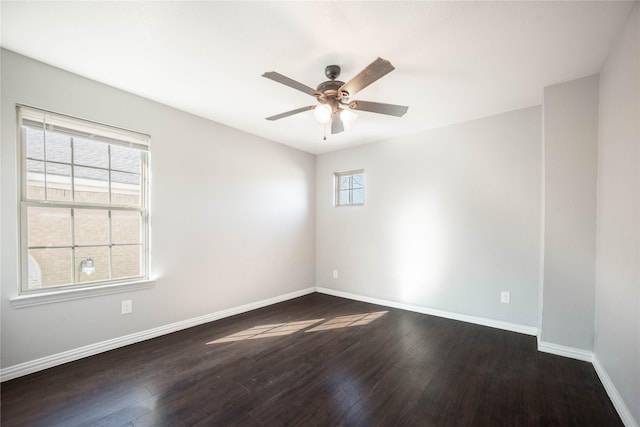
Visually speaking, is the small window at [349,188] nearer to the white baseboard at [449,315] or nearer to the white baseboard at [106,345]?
the white baseboard at [449,315]

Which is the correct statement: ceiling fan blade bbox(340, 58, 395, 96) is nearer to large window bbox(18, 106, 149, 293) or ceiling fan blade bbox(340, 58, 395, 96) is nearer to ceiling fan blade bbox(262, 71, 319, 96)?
ceiling fan blade bbox(262, 71, 319, 96)

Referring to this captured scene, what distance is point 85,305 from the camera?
7.77ft

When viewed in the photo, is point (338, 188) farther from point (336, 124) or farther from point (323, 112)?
point (323, 112)

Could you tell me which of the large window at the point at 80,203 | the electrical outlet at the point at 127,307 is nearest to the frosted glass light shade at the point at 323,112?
the large window at the point at 80,203

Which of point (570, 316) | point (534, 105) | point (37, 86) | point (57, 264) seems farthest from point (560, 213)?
point (37, 86)

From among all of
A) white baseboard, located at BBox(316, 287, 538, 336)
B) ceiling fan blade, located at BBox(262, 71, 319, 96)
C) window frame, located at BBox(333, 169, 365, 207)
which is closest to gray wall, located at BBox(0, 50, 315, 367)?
window frame, located at BBox(333, 169, 365, 207)

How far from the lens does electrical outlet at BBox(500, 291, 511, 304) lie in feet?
9.88

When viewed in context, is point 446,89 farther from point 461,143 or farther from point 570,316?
point 570,316

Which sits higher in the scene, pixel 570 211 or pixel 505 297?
pixel 570 211

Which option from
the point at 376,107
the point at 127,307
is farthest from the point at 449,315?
the point at 127,307

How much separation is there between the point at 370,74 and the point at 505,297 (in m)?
2.94

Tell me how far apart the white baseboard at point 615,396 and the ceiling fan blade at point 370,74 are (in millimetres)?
2563

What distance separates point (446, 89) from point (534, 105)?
1.18 metres

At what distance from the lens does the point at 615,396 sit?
1.78 metres
